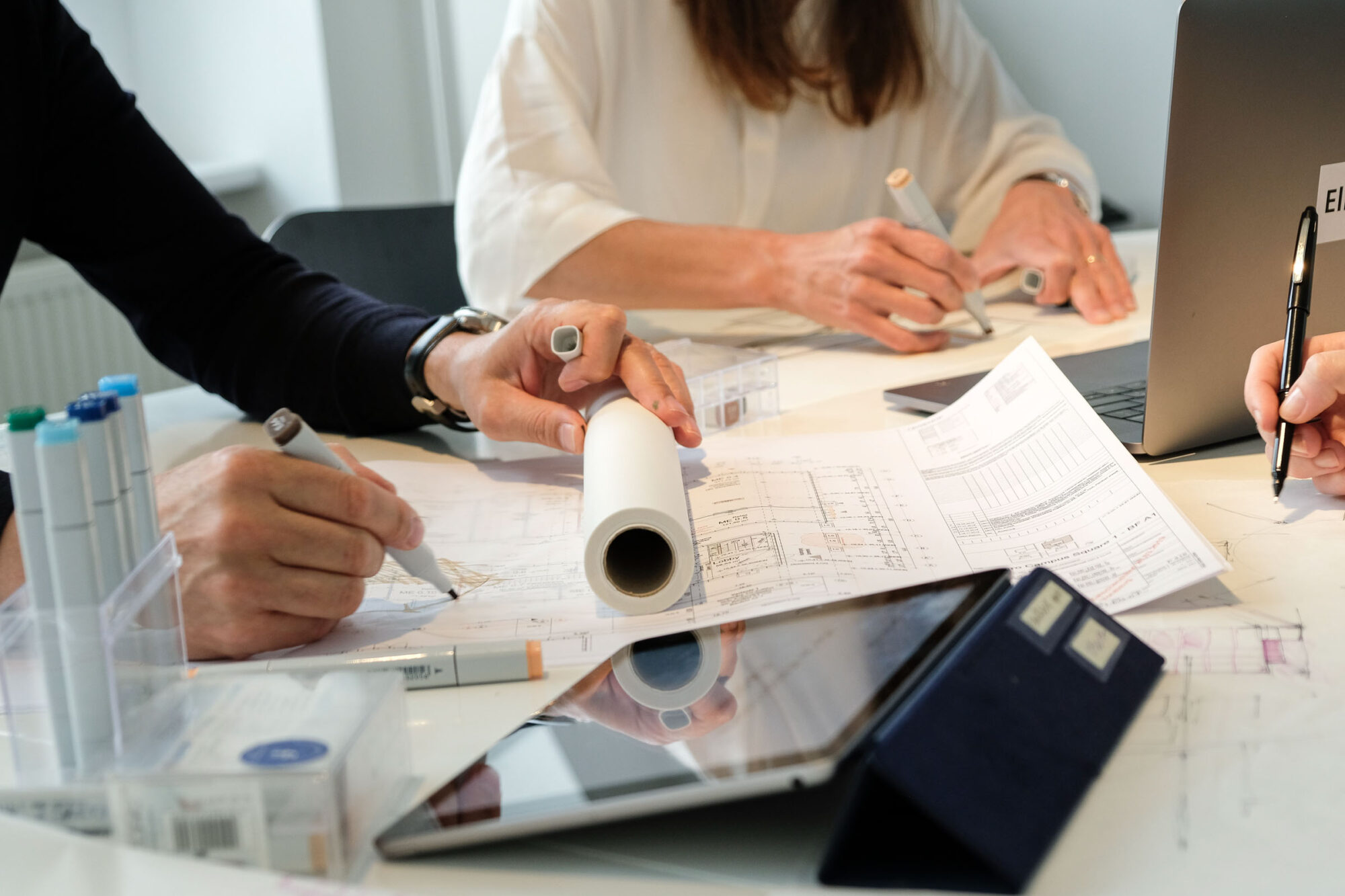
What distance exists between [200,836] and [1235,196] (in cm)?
66

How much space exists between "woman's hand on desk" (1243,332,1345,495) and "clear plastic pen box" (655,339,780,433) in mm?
369

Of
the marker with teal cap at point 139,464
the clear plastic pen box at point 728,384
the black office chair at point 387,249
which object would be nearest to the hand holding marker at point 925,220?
the clear plastic pen box at point 728,384

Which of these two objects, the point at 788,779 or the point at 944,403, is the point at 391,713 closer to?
the point at 788,779

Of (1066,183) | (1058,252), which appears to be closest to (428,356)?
(1058,252)

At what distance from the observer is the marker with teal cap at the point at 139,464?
419mm

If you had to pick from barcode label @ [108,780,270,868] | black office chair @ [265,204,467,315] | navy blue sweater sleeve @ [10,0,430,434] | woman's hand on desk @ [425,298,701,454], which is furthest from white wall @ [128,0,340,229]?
barcode label @ [108,780,270,868]

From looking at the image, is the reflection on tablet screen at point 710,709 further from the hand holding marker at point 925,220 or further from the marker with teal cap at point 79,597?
the hand holding marker at point 925,220

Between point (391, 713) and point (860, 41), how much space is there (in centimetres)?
122

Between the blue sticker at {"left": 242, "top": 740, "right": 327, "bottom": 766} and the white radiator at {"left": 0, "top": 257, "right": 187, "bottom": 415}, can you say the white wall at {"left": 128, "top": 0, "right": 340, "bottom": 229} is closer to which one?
the white radiator at {"left": 0, "top": 257, "right": 187, "bottom": 415}

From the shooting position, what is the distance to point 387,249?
149cm

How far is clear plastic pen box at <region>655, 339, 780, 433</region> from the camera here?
2.98 feet

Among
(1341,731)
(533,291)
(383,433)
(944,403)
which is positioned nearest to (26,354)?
(533,291)

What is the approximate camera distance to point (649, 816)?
0.38 meters

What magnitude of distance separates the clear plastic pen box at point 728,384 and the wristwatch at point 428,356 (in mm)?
162
